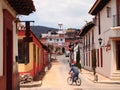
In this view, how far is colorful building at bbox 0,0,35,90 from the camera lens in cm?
1253

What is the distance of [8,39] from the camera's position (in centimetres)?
1461

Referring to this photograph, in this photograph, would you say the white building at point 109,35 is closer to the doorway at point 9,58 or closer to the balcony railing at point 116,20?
the balcony railing at point 116,20

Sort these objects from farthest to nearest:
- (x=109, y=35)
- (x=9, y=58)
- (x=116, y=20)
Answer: (x=109, y=35)
(x=116, y=20)
(x=9, y=58)

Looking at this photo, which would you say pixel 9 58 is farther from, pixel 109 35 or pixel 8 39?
pixel 109 35

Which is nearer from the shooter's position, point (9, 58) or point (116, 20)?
point (9, 58)

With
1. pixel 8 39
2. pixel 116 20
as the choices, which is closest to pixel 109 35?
pixel 116 20

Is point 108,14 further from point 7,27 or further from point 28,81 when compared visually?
point 7,27

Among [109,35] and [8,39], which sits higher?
[109,35]

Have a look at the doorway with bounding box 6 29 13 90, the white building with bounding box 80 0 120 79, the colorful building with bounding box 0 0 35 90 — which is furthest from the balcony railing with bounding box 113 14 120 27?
the doorway with bounding box 6 29 13 90

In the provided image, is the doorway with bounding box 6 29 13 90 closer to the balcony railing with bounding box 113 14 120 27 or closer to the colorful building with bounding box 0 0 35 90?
the colorful building with bounding box 0 0 35 90

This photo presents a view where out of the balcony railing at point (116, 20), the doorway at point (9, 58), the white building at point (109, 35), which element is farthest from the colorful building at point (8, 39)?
the white building at point (109, 35)

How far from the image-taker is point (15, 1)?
12977 millimetres

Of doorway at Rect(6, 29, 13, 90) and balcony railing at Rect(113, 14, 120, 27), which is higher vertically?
balcony railing at Rect(113, 14, 120, 27)

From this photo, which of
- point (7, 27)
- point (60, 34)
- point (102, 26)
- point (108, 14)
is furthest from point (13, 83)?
point (60, 34)
